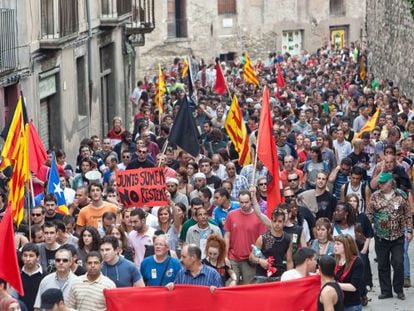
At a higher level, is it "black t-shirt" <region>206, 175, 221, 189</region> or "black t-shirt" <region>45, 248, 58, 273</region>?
"black t-shirt" <region>45, 248, 58, 273</region>

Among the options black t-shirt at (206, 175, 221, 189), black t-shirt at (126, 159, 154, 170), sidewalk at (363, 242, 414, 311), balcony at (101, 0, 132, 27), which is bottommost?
sidewalk at (363, 242, 414, 311)

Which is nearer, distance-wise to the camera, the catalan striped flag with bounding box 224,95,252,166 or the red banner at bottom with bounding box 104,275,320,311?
the red banner at bottom with bounding box 104,275,320,311

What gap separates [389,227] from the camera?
1623 cm

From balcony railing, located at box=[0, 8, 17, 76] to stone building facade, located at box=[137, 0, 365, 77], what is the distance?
30.3 meters

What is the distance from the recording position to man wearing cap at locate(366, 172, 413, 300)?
1620 centimetres

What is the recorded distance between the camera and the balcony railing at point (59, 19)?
91.8 ft

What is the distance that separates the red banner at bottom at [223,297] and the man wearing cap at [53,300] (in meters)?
0.95

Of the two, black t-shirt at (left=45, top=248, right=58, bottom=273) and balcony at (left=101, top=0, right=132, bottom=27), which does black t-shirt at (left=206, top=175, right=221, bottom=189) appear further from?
balcony at (left=101, top=0, right=132, bottom=27)

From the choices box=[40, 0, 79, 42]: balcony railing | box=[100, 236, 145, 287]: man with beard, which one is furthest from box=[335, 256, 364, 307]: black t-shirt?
box=[40, 0, 79, 42]: balcony railing

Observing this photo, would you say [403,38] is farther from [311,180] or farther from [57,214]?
[57,214]

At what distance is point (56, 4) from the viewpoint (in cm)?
2880

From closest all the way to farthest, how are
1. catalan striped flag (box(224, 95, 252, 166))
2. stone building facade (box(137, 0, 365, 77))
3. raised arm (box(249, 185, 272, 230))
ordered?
raised arm (box(249, 185, 272, 230)) → catalan striped flag (box(224, 95, 252, 166)) → stone building facade (box(137, 0, 365, 77))

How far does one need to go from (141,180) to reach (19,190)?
78.3 inches

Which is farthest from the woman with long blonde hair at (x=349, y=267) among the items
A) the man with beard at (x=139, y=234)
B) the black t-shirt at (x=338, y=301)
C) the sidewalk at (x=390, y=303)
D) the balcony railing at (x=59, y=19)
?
the balcony railing at (x=59, y=19)
